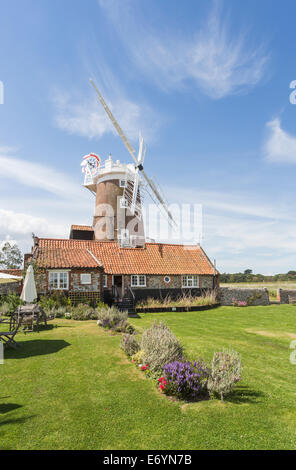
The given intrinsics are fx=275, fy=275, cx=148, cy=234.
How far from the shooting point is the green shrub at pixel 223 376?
5.58 m

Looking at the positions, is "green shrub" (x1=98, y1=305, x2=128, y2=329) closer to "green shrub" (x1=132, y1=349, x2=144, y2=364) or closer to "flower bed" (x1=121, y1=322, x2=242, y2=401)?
"green shrub" (x1=132, y1=349, x2=144, y2=364)

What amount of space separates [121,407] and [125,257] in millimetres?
19150

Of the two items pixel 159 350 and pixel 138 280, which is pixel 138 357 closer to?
pixel 159 350

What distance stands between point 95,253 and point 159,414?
762 inches

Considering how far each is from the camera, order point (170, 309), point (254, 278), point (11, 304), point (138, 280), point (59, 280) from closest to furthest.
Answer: point (11, 304) < point (59, 280) < point (170, 309) < point (138, 280) < point (254, 278)

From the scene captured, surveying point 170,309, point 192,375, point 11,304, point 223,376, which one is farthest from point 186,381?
point 170,309

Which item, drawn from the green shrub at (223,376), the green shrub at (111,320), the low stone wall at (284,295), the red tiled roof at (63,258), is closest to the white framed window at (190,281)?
the red tiled roof at (63,258)

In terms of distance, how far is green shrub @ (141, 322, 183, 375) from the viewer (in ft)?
22.0

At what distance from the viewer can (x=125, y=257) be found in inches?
953

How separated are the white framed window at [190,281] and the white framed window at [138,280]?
3747 mm

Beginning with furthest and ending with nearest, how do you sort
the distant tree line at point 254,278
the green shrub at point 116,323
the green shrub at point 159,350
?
the distant tree line at point 254,278, the green shrub at point 116,323, the green shrub at point 159,350

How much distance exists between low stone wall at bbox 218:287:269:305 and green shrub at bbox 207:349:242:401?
801 inches

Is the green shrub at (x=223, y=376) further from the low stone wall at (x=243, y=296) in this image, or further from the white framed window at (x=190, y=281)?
the low stone wall at (x=243, y=296)

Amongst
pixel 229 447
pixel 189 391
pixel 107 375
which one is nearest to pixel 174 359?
pixel 189 391
